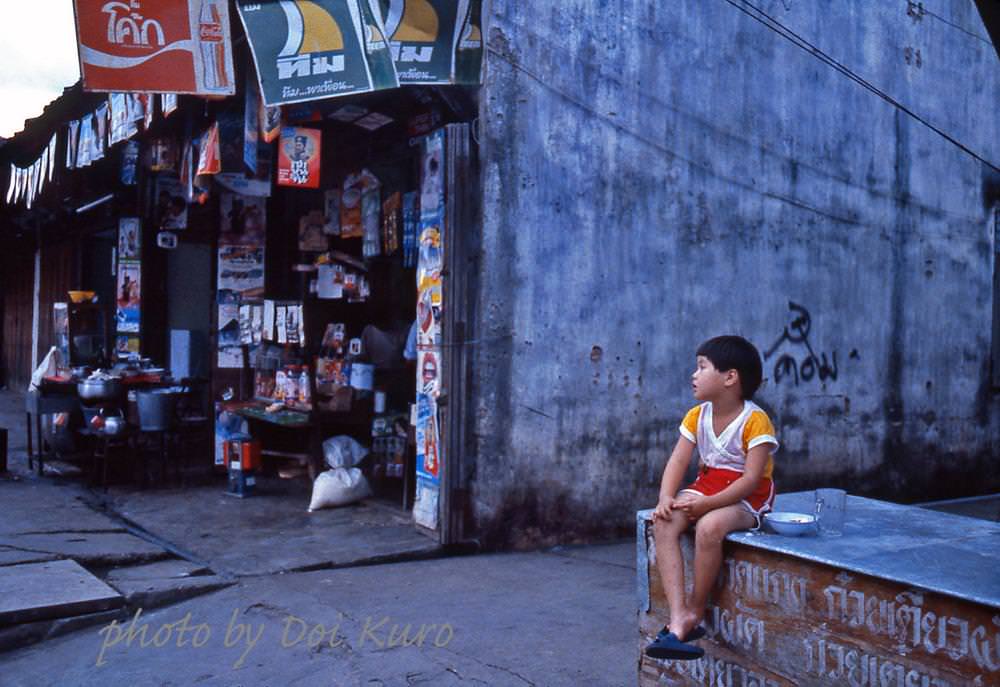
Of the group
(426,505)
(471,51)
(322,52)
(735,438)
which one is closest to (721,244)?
(471,51)

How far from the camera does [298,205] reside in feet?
31.7

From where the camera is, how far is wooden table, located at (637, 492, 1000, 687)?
8.32 ft

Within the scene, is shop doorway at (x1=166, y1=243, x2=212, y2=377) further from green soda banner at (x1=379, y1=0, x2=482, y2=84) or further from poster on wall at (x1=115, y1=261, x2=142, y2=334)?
green soda banner at (x1=379, y1=0, x2=482, y2=84)

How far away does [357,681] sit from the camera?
4.12 meters

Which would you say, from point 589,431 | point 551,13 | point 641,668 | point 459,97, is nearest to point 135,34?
point 459,97

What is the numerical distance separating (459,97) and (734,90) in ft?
9.58

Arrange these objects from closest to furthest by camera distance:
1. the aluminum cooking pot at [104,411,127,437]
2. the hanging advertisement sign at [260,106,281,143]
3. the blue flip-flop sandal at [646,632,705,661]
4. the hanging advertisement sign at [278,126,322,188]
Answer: the blue flip-flop sandal at [646,632,705,661]
the hanging advertisement sign at [260,106,281,143]
the hanging advertisement sign at [278,126,322,188]
the aluminum cooking pot at [104,411,127,437]

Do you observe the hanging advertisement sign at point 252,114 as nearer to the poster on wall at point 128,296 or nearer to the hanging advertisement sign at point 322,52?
the hanging advertisement sign at point 322,52

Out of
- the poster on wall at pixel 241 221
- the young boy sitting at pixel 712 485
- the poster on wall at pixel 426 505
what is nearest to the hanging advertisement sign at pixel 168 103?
the poster on wall at pixel 241 221

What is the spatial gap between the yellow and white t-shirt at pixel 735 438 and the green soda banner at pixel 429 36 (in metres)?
3.53

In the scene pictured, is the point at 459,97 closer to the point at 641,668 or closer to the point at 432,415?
the point at 432,415

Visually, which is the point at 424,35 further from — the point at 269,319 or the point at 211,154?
the point at 269,319

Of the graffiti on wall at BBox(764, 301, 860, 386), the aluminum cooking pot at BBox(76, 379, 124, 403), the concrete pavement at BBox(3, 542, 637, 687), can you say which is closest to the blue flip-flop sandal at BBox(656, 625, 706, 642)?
the concrete pavement at BBox(3, 542, 637, 687)

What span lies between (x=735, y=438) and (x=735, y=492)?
280 mm
